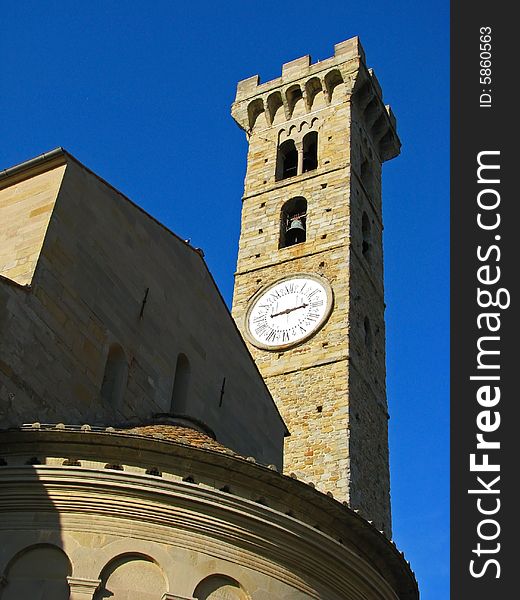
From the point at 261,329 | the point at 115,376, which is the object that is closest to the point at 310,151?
the point at 261,329

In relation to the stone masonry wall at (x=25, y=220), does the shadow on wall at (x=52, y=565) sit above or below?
below

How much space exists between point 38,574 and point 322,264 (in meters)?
19.2

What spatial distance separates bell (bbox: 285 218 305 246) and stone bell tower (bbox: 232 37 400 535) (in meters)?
0.05

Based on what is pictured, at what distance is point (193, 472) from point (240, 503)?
0.54 meters

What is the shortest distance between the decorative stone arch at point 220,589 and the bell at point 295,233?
2012 centimetres

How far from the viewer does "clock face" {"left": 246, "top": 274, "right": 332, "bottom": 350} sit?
26.1m

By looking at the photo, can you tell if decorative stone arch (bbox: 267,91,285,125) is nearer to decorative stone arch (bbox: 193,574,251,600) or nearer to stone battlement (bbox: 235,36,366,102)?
stone battlement (bbox: 235,36,366,102)

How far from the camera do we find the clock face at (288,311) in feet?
85.7

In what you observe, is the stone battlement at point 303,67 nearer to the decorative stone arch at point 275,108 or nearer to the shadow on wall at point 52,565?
the decorative stone arch at point 275,108

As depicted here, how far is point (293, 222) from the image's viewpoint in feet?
94.8

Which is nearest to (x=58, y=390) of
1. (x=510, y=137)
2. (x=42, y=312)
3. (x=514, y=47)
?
(x=42, y=312)

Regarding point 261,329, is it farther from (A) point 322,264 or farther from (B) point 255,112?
(B) point 255,112

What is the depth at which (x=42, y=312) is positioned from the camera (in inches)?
Result: 473

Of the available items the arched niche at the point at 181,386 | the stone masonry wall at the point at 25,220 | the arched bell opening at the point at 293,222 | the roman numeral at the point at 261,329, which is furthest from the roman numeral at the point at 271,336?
the stone masonry wall at the point at 25,220
